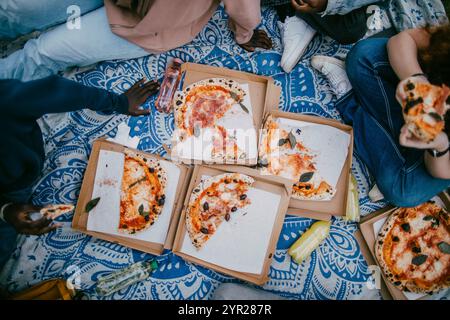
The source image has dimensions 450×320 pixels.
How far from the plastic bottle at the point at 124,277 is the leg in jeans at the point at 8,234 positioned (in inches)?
21.4

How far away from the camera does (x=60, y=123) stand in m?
2.13

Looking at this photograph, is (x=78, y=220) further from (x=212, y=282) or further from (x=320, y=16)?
(x=320, y=16)

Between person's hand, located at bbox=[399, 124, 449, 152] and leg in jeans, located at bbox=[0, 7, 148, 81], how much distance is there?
1.65 metres

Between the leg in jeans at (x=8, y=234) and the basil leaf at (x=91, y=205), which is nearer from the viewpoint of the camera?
the leg in jeans at (x=8, y=234)

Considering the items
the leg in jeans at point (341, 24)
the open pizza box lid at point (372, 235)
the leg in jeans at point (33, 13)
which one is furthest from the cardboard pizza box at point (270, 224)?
the leg in jeans at point (33, 13)

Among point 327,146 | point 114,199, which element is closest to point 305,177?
point 327,146

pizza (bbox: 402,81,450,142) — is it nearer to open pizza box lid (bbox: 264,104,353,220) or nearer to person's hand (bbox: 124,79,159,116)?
open pizza box lid (bbox: 264,104,353,220)

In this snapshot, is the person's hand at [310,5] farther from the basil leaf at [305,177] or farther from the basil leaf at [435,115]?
the basil leaf at [305,177]

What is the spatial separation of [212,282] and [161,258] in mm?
357

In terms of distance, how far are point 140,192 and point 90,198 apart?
1.02 ft

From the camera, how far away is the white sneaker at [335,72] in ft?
7.13

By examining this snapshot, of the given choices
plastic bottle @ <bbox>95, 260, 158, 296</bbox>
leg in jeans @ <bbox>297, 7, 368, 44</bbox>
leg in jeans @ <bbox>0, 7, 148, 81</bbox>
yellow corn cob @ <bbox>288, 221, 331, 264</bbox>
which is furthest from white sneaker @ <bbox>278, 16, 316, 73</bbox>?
plastic bottle @ <bbox>95, 260, 158, 296</bbox>
